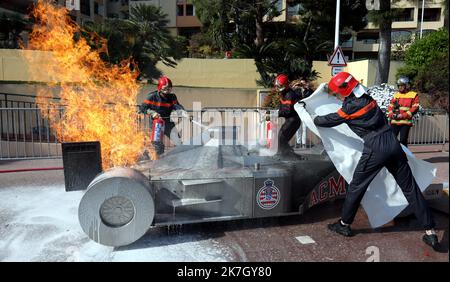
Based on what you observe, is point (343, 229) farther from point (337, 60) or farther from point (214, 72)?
point (214, 72)

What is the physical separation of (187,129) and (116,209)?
25.4ft

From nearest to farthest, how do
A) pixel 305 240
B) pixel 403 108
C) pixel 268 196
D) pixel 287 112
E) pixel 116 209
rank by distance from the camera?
pixel 116 209 < pixel 305 240 < pixel 268 196 < pixel 287 112 < pixel 403 108

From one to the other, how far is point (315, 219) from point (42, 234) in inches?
131

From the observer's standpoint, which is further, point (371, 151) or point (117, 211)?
point (371, 151)

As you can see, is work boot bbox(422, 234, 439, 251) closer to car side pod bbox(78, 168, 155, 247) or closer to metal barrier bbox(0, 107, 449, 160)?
car side pod bbox(78, 168, 155, 247)

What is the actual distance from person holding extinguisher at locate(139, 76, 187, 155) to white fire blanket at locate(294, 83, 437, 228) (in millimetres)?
2456

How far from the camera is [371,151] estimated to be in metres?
4.20

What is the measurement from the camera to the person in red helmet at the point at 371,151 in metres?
4.16

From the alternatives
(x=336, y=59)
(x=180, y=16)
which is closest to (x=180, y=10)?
(x=180, y=16)

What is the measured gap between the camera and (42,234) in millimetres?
4566

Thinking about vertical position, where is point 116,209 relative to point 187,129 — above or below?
above

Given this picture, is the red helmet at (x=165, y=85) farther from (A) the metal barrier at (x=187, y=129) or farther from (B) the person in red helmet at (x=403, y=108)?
(B) the person in red helmet at (x=403, y=108)

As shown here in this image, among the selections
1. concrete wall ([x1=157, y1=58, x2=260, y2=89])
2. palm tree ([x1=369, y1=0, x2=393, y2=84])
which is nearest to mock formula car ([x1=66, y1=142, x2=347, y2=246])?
palm tree ([x1=369, y1=0, x2=393, y2=84])

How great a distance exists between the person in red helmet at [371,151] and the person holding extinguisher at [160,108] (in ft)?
9.51
